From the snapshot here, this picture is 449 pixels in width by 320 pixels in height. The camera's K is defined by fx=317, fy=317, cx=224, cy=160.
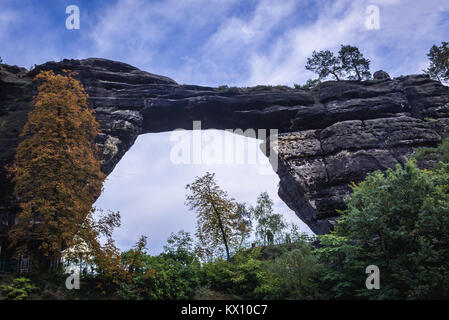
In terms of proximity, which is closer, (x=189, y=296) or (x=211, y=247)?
(x=189, y=296)

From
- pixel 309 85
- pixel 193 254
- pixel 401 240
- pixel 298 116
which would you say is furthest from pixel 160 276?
pixel 309 85

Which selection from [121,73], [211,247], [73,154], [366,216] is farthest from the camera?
[121,73]

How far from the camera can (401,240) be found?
1431 cm

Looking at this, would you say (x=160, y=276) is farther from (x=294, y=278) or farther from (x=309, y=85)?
(x=309, y=85)

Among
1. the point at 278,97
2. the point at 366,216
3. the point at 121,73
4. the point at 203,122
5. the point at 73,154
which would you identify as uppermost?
the point at 121,73

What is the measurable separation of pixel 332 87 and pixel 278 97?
20.3 ft

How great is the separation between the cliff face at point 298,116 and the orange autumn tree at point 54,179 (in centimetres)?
815

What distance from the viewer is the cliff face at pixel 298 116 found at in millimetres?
27078

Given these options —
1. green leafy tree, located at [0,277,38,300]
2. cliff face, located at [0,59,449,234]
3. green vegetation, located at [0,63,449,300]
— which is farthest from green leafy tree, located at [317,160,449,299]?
green leafy tree, located at [0,277,38,300]

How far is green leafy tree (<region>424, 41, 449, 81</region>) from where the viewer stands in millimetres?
36156

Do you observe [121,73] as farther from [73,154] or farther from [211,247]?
[211,247]

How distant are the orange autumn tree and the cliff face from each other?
8.15 m

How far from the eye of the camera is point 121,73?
31234 mm
